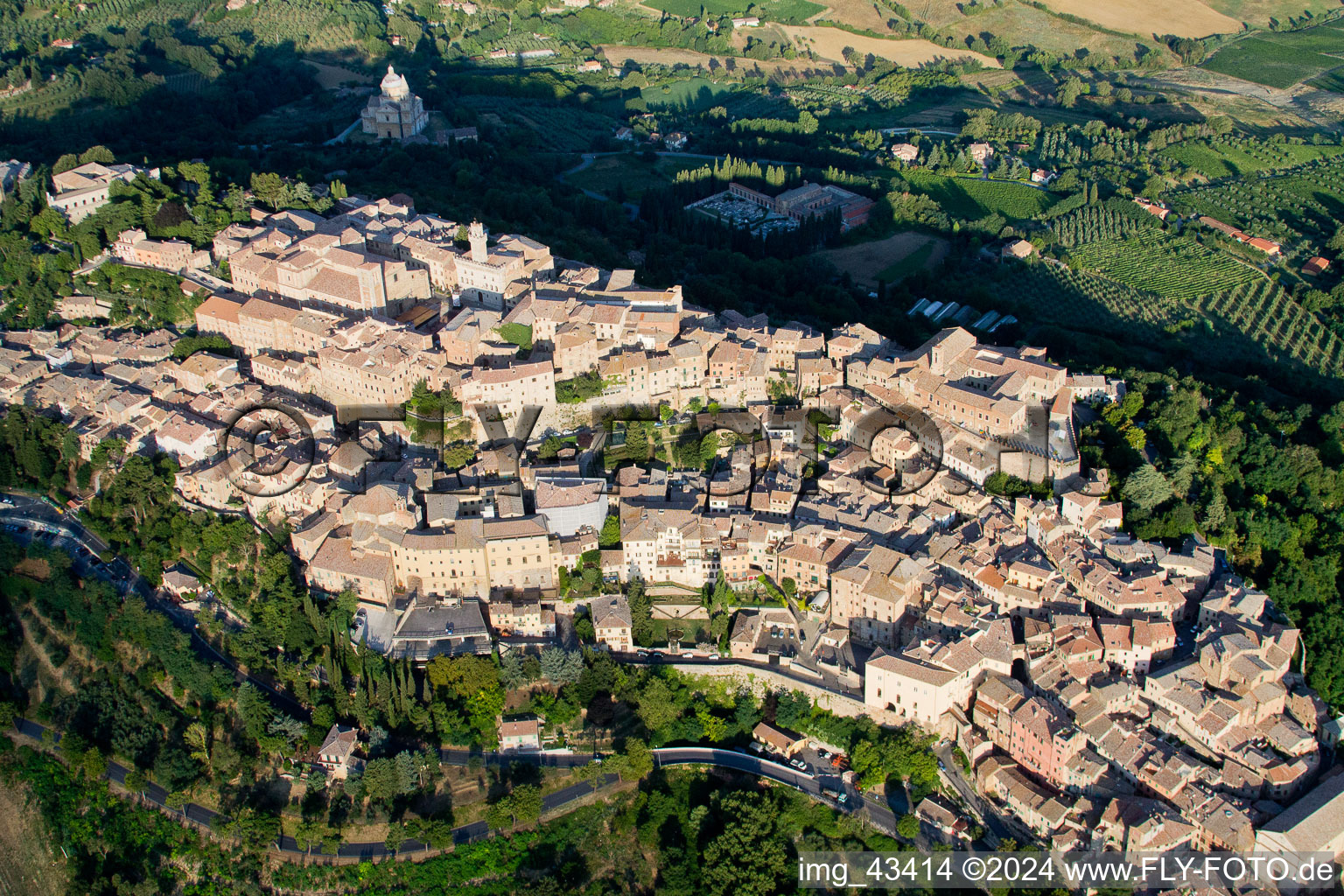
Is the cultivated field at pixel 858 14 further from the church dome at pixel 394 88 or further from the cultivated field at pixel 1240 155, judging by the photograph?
the church dome at pixel 394 88

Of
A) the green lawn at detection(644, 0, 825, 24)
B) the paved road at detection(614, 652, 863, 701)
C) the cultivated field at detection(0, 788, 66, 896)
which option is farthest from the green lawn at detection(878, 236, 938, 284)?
the green lawn at detection(644, 0, 825, 24)

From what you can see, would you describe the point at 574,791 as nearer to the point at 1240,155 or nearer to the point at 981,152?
the point at 981,152

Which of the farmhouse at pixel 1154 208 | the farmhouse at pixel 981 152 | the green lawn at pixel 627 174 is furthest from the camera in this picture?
the farmhouse at pixel 981 152

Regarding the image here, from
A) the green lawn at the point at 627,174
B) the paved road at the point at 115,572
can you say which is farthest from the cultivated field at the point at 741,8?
the paved road at the point at 115,572

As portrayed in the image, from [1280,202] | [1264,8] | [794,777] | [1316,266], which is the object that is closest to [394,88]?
[1316,266]

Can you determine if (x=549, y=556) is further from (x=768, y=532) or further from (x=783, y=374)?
(x=783, y=374)

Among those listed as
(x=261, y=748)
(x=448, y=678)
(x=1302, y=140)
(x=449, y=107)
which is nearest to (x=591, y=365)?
(x=448, y=678)
